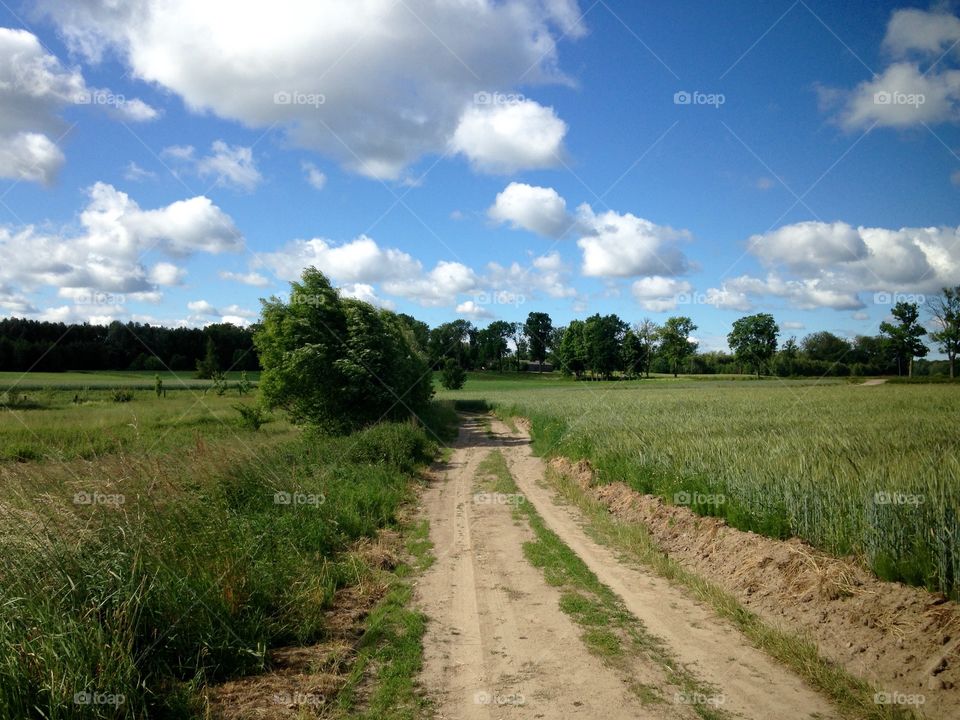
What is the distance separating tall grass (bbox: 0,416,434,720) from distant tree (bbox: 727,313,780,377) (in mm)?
93187

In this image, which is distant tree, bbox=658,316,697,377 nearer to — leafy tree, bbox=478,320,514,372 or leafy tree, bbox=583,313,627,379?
leafy tree, bbox=583,313,627,379

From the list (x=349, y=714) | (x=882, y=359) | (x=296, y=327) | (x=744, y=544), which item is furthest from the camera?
(x=882, y=359)

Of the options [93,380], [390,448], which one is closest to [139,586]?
[390,448]

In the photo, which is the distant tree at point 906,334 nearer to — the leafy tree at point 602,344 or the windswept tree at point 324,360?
the leafy tree at point 602,344

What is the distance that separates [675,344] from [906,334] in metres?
37.9

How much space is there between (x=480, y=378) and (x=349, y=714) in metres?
105

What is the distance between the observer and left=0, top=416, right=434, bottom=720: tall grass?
4031 mm

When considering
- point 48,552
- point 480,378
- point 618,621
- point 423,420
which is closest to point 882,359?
point 480,378

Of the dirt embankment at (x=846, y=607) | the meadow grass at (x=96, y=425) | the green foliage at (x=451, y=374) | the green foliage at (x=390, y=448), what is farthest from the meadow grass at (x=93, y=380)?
the dirt embankment at (x=846, y=607)

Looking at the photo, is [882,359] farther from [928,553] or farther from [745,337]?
[928,553]

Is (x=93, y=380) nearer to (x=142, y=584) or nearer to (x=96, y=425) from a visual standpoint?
(x=96, y=425)

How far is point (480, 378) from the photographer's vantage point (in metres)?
110

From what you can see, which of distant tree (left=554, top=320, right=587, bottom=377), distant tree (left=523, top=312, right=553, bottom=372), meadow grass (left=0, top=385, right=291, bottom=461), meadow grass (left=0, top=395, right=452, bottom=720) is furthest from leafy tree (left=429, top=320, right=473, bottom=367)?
meadow grass (left=0, top=395, right=452, bottom=720)

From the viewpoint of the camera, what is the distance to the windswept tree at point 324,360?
74.8 feet
